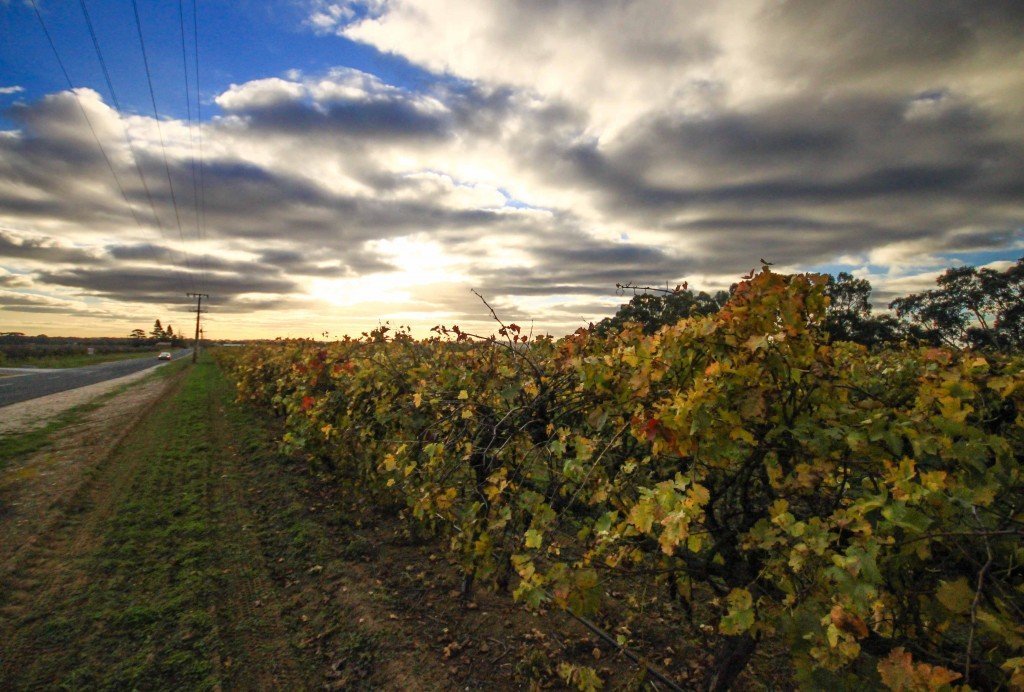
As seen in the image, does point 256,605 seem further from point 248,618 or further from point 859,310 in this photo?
point 859,310

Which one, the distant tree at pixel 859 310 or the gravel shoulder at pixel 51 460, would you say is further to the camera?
the distant tree at pixel 859 310

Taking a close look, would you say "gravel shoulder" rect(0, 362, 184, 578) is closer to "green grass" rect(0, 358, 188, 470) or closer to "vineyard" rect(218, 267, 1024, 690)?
"green grass" rect(0, 358, 188, 470)

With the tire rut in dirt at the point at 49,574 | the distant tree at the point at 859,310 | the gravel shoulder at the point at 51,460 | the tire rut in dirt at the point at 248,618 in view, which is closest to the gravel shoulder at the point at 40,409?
the gravel shoulder at the point at 51,460

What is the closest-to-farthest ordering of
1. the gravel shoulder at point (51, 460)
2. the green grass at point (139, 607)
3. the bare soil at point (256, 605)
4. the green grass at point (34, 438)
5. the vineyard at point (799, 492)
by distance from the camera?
the vineyard at point (799, 492)
the green grass at point (139, 607)
the bare soil at point (256, 605)
the gravel shoulder at point (51, 460)
the green grass at point (34, 438)

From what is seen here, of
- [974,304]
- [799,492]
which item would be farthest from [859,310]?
[799,492]

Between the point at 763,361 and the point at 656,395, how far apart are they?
0.65m

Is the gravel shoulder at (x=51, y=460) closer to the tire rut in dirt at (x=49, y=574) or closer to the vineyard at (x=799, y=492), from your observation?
the tire rut in dirt at (x=49, y=574)

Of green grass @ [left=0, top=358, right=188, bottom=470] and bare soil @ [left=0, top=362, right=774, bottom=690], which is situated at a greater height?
green grass @ [left=0, top=358, right=188, bottom=470]

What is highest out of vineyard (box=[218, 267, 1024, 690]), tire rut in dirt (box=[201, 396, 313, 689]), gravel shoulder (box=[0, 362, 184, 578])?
vineyard (box=[218, 267, 1024, 690])

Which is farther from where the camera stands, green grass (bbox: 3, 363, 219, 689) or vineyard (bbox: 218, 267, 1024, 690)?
green grass (bbox: 3, 363, 219, 689)

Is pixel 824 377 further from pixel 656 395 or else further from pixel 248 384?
pixel 248 384

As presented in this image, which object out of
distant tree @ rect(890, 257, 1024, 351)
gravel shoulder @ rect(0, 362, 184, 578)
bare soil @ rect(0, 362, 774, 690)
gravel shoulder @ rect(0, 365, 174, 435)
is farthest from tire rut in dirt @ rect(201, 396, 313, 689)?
distant tree @ rect(890, 257, 1024, 351)

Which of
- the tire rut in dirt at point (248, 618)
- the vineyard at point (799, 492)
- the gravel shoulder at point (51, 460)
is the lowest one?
the tire rut in dirt at point (248, 618)

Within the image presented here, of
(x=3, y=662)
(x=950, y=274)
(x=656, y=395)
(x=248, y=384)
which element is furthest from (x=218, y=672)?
(x=950, y=274)
